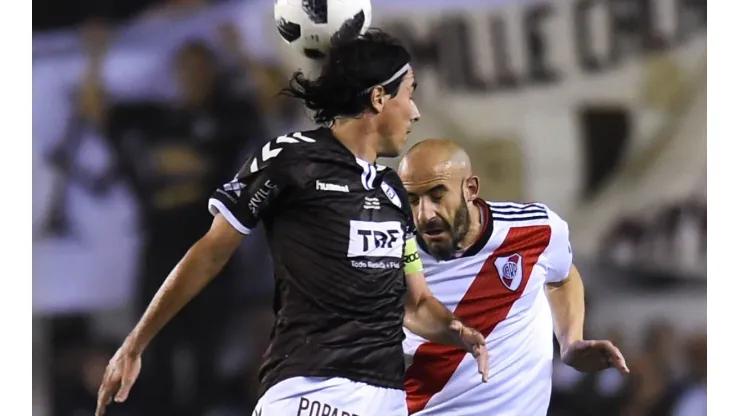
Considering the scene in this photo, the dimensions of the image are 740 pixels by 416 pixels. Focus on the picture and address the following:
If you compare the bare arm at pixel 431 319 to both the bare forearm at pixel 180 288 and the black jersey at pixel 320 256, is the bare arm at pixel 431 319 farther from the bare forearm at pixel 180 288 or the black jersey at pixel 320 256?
the bare forearm at pixel 180 288

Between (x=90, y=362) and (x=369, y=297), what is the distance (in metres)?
1.48

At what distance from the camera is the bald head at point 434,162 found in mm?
2982

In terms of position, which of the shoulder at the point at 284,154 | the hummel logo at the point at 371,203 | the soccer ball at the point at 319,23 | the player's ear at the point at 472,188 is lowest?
the player's ear at the point at 472,188

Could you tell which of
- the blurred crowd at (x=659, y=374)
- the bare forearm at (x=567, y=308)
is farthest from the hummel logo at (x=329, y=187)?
the blurred crowd at (x=659, y=374)

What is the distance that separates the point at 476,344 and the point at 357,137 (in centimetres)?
65

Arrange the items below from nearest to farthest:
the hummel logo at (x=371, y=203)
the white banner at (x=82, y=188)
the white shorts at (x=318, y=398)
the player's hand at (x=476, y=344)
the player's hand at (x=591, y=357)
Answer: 1. the white shorts at (x=318, y=398)
2. the hummel logo at (x=371, y=203)
3. the player's hand at (x=476, y=344)
4. the player's hand at (x=591, y=357)
5. the white banner at (x=82, y=188)

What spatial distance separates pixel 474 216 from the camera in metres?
3.02

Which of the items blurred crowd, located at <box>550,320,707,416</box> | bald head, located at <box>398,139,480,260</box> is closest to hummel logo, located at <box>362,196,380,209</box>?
bald head, located at <box>398,139,480,260</box>

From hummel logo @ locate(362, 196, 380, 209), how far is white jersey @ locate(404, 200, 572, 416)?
652mm

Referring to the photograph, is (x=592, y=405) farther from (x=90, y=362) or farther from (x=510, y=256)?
(x=90, y=362)

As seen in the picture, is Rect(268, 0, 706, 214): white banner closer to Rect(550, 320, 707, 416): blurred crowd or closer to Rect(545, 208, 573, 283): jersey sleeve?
Rect(545, 208, 573, 283): jersey sleeve

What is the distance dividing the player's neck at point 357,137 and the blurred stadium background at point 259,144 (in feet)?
2.67

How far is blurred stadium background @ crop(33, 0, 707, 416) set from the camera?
3229 millimetres

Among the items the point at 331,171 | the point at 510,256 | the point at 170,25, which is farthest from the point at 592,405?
the point at 170,25
